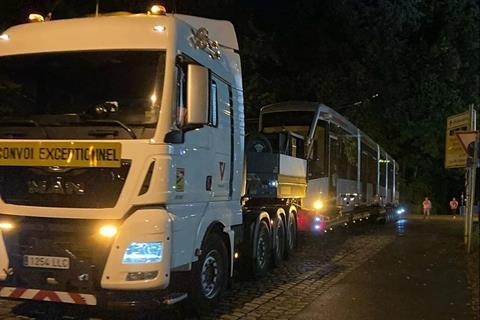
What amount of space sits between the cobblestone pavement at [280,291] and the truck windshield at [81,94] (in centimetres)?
227

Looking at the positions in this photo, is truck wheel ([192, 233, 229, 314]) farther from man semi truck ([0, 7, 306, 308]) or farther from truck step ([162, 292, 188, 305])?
truck step ([162, 292, 188, 305])

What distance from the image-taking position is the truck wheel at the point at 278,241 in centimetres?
1132

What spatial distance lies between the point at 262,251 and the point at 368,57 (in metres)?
21.5

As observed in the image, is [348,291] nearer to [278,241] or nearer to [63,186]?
[278,241]

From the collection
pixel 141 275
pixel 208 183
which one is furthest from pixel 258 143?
pixel 141 275

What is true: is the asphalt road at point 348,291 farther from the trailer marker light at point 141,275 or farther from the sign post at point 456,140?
the sign post at point 456,140

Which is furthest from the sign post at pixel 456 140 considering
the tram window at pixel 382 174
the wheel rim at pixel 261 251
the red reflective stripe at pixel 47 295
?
the tram window at pixel 382 174

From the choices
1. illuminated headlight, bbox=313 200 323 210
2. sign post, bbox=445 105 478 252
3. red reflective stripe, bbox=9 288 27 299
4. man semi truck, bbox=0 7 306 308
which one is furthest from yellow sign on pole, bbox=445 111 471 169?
red reflective stripe, bbox=9 288 27 299

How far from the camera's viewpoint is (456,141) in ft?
50.7

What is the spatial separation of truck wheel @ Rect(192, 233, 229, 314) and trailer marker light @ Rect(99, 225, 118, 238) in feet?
4.38

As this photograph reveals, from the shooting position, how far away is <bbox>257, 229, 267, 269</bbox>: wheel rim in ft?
34.0

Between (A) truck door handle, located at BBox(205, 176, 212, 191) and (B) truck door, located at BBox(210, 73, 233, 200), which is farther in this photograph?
(B) truck door, located at BBox(210, 73, 233, 200)

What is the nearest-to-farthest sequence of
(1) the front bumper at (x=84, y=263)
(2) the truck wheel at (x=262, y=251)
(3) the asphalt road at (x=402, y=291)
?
(1) the front bumper at (x=84, y=263), (3) the asphalt road at (x=402, y=291), (2) the truck wheel at (x=262, y=251)

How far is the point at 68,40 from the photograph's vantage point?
6.82 m
